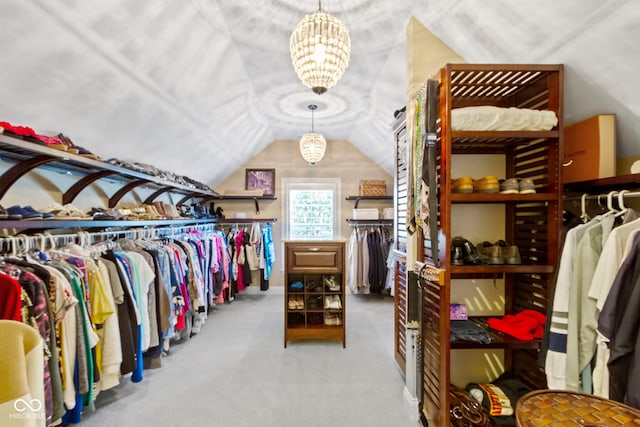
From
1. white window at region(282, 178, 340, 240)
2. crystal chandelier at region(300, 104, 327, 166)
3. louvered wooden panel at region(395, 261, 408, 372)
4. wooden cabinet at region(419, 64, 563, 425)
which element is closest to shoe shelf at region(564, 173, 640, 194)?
wooden cabinet at region(419, 64, 563, 425)

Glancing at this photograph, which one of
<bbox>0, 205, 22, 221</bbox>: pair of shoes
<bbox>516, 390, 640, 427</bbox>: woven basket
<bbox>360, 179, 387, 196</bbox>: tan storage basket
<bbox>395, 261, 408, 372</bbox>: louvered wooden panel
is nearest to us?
<bbox>516, 390, 640, 427</bbox>: woven basket

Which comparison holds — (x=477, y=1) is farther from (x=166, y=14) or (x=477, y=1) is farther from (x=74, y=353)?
(x=74, y=353)

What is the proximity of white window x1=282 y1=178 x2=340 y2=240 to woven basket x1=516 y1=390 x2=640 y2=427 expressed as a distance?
165 inches

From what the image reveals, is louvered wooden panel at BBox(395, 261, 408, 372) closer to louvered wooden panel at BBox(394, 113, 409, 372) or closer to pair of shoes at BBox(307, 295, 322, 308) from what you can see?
louvered wooden panel at BBox(394, 113, 409, 372)

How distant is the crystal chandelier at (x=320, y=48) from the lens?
4.98 feet

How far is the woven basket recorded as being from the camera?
0.91 meters

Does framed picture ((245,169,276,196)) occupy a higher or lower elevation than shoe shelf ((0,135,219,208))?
higher

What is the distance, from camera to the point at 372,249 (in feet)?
14.8

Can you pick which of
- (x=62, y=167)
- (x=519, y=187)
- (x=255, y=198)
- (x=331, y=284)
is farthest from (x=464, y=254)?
(x=255, y=198)

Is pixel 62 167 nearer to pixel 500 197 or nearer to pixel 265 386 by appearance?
pixel 265 386

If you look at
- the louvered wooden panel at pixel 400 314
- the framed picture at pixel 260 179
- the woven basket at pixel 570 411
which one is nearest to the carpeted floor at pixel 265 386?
the louvered wooden panel at pixel 400 314

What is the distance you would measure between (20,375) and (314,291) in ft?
8.62

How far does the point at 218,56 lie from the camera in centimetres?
237

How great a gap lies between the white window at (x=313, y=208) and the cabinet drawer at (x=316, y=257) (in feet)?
7.15
